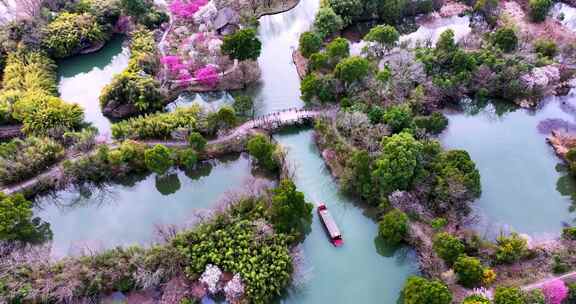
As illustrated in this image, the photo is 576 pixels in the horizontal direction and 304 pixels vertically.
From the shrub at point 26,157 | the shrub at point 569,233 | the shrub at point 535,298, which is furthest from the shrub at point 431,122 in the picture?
the shrub at point 26,157

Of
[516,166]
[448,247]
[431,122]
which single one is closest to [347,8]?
[431,122]

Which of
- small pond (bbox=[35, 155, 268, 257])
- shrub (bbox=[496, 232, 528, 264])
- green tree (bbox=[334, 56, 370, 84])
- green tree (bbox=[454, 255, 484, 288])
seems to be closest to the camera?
green tree (bbox=[454, 255, 484, 288])

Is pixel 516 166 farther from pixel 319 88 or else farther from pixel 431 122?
pixel 319 88

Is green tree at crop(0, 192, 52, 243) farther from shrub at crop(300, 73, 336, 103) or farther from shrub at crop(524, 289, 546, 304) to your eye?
shrub at crop(524, 289, 546, 304)

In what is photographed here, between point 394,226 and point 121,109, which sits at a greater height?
point 121,109

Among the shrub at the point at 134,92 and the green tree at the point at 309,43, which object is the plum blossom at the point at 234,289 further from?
the green tree at the point at 309,43

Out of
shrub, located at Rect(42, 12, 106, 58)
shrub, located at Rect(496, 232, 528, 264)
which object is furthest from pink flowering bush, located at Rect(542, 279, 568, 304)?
shrub, located at Rect(42, 12, 106, 58)
